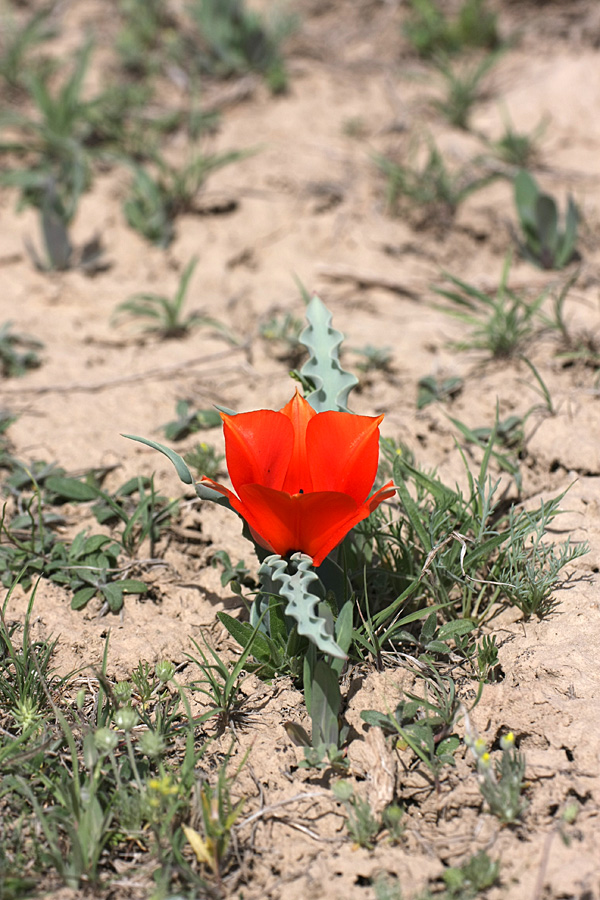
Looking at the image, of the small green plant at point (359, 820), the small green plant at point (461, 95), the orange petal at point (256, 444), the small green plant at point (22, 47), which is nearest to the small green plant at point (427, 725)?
the small green plant at point (359, 820)

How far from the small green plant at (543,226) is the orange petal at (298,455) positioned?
7.16 feet

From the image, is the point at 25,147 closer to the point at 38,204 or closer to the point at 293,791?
the point at 38,204

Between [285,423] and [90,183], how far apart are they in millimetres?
2987

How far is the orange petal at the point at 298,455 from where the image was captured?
5.76 ft

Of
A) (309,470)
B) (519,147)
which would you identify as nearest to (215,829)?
(309,470)

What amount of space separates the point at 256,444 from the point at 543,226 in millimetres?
2360

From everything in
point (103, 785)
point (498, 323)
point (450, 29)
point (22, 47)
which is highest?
point (450, 29)

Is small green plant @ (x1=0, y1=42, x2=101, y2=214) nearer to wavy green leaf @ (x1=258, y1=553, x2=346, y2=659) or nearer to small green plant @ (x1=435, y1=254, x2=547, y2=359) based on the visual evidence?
small green plant @ (x1=435, y1=254, x2=547, y2=359)

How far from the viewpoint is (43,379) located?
3094 mm

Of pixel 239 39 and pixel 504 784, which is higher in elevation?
pixel 239 39

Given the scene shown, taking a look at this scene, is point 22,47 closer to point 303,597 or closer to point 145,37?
point 145,37

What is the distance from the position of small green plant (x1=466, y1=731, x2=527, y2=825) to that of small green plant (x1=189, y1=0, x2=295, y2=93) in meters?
4.03

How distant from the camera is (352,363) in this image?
3064 mm

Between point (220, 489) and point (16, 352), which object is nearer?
point (220, 489)
